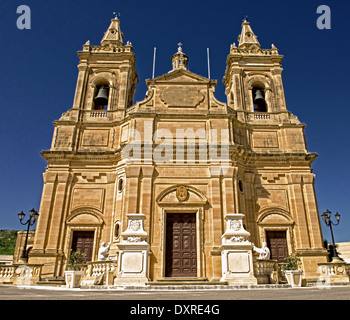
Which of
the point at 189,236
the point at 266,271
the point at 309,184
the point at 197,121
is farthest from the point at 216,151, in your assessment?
the point at 266,271

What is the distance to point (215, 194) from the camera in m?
18.4

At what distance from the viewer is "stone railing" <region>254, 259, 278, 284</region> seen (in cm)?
1313

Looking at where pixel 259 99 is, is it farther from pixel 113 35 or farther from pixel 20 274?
pixel 20 274

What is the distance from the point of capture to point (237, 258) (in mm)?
11711

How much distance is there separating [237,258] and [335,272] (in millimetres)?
7668

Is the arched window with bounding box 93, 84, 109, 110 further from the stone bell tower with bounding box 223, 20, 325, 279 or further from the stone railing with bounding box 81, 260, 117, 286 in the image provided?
the stone railing with bounding box 81, 260, 117, 286

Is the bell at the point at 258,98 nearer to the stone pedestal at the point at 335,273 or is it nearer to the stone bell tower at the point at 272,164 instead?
the stone bell tower at the point at 272,164

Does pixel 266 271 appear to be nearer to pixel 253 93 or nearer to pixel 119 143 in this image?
pixel 119 143

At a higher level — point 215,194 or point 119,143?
point 119,143

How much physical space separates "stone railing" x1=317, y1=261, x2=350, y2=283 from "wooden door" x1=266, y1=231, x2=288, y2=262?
276cm

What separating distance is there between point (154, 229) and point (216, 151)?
21.2 feet

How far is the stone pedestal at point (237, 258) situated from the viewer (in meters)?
11.4

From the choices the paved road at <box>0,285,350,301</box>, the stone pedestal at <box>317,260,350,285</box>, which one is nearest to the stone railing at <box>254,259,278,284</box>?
the stone pedestal at <box>317,260,350,285</box>

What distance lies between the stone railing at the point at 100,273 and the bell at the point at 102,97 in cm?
1358
